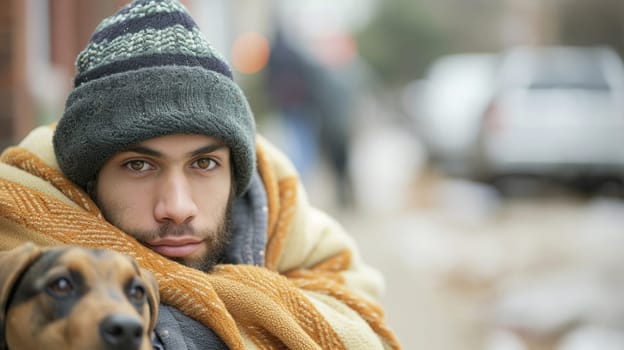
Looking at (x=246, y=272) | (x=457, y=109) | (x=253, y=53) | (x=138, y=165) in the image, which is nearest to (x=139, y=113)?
(x=138, y=165)

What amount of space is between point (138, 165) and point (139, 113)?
6.9 inches

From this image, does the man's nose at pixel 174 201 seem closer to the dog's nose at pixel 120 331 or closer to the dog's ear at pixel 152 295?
the dog's ear at pixel 152 295

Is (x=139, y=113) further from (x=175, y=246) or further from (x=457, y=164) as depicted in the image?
(x=457, y=164)

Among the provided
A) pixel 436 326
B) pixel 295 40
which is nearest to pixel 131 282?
pixel 436 326

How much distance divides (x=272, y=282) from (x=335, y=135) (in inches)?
364

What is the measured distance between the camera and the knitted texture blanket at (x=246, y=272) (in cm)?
283

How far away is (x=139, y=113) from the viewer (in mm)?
2857

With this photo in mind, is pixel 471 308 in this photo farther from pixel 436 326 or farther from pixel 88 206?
pixel 88 206

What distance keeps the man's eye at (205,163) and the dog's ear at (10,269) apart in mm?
703

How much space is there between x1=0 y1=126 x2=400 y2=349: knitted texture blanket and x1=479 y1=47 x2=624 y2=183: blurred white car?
12437 millimetres

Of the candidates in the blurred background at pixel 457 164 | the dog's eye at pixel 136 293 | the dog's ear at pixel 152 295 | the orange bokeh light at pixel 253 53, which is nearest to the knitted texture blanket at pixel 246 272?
the dog's ear at pixel 152 295

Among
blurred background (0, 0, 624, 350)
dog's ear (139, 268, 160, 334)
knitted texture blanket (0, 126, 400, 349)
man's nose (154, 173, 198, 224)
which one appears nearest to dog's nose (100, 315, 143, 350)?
dog's ear (139, 268, 160, 334)

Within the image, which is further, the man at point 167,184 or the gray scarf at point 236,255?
the man at point 167,184

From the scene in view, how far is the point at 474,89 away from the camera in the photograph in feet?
64.3
